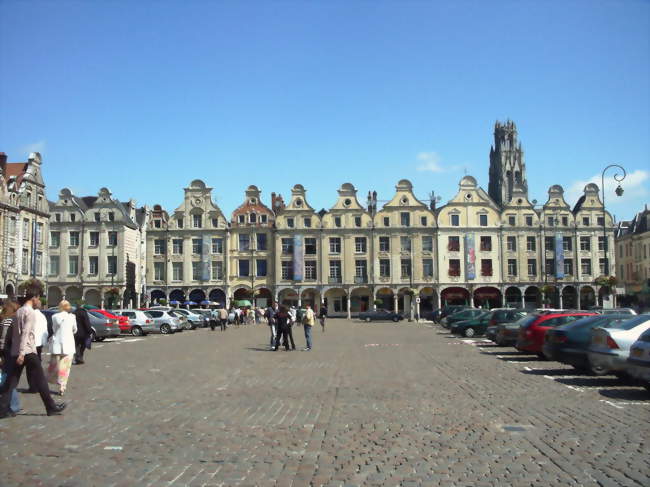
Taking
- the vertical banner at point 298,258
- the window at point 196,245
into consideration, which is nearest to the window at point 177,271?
the window at point 196,245

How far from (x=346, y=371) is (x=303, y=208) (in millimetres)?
59013

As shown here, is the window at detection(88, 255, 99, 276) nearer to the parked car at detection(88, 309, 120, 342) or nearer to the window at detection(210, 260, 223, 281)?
the window at detection(210, 260, 223, 281)

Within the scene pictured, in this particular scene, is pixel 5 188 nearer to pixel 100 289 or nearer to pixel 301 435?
pixel 100 289

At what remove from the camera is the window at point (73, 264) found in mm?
73875

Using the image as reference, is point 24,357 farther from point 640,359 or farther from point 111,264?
point 111,264

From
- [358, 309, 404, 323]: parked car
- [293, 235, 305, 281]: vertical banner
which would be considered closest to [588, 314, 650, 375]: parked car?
[358, 309, 404, 323]: parked car

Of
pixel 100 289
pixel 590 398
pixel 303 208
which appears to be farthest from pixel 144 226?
pixel 590 398

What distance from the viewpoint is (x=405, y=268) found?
247 feet

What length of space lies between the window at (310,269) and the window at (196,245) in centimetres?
1206

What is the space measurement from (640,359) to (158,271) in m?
68.6

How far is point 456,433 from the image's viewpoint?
29.8 feet

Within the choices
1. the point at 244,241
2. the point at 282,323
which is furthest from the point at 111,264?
the point at 282,323

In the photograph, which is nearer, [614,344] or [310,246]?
[614,344]

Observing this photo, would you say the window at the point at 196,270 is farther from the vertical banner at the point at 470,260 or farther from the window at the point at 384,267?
the vertical banner at the point at 470,260
